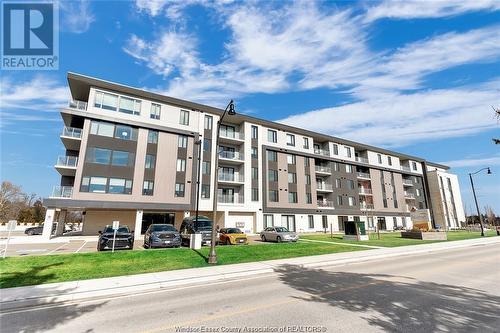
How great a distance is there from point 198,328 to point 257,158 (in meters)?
34.6

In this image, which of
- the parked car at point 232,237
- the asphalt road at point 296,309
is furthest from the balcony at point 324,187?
the asphalt road at point 296,309

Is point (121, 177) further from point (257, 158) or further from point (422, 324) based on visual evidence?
point (422, 324)

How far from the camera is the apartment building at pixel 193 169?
28.7 metres

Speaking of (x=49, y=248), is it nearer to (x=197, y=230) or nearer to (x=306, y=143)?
(x=197, y=230)

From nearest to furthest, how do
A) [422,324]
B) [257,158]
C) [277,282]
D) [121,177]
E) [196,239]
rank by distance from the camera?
[422,324]
[277,282]
[196,239]
[121,177]
[257,158]

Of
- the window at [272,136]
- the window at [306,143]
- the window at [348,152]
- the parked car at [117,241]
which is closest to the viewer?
the parked car at [117,241]

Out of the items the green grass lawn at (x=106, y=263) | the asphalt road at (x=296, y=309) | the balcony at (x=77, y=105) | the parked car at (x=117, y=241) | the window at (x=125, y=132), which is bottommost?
the asphalt road at (x=296, y=309)

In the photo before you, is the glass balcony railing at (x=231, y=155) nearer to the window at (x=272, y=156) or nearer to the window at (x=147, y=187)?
the window at (x=272, y=156)

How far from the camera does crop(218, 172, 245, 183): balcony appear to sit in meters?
36.5

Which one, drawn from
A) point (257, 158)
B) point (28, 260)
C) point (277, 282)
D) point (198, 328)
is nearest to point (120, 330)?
point (198, 328)

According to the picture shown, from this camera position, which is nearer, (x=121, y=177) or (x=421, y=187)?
(x=121, y=177)

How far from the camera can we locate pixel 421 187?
207 feet

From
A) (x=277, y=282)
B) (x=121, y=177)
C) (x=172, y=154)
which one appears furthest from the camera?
(x=172, y=154)

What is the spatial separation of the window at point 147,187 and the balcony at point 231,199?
885 centimetres
